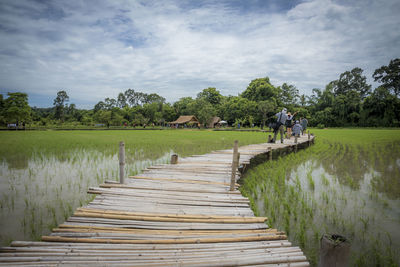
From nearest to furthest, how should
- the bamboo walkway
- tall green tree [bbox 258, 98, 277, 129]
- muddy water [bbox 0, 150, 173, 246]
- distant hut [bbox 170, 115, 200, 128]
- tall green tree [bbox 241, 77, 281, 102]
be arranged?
the bamboo walkway, muddy water [bbox 0, 150, 173, 246], tall green tree [bbox 258, 98, 277, 129], tall green tree [bbox 241, 77, 281, 102], distant hut [bbox 170, 115, 200, 128]

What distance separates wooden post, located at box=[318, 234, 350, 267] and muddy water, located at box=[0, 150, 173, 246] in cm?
332

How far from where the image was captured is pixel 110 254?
190cm

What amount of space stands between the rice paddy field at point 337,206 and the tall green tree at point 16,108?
117 ft

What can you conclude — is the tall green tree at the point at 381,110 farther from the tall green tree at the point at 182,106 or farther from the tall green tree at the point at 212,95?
the tall green tree at the point at 182,106

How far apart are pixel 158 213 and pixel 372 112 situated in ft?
151

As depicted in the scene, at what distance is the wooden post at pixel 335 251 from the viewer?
1502mm

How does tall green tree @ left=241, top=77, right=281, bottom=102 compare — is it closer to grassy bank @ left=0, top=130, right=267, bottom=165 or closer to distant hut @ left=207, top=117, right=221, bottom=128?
distant hut @ left=207, top=117, right=221, bottom=128

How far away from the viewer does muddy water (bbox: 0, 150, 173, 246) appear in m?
3.05

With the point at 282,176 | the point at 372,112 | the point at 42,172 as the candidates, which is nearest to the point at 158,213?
the point at 282,176

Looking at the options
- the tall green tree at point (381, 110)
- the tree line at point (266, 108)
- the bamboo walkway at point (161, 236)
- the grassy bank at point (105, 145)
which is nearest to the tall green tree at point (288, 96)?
the tree line at point (266, 108)

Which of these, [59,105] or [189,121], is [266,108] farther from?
[59,105]

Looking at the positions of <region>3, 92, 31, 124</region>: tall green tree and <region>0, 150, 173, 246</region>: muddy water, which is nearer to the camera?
<region>0, 150, 173, 246</region>: muddy water

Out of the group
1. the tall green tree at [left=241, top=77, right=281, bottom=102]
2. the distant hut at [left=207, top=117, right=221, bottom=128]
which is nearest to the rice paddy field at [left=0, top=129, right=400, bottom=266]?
the distant hut at [left=207, top=117, right=221, bottom=128]

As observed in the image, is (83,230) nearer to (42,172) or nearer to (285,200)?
(285,200)
